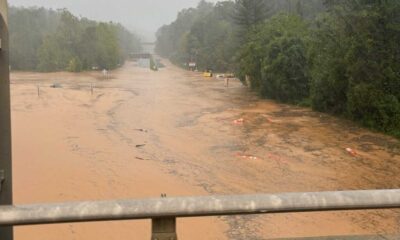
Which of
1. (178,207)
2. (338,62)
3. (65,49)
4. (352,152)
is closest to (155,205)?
(178,207)

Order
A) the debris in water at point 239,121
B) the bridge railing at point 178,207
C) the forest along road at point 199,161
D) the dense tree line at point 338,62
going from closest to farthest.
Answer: the bridge railing at point 178,207 < the forest along road at point 199,161 < the dense tree line at point 338,62 < the debris in water at point 239,121

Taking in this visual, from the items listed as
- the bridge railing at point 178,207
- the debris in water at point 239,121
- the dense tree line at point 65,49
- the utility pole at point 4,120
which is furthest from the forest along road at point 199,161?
the dense tree line at point 65,49

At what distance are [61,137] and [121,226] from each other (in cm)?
1231

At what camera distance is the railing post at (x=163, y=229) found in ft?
9.31

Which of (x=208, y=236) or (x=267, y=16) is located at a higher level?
(x=267, y=16)

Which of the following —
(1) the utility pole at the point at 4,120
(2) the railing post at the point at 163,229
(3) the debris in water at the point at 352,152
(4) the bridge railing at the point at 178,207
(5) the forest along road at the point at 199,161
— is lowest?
(5) the forest along road at the point at 199,161

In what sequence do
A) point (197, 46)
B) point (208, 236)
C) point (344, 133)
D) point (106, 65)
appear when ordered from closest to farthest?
point (208, 236), point (344, 133), point (106, 65), point (197, 46)

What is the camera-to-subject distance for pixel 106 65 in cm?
8244

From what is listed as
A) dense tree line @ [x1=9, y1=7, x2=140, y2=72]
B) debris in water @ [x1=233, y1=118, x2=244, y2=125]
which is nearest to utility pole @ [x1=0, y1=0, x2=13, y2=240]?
debris in water @ [x1=233, y1=118, x2=244, y2=125]

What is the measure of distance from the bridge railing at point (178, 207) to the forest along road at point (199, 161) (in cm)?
334

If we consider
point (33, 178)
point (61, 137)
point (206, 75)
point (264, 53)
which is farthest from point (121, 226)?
point (206, 75)

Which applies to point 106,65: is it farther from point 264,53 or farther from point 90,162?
point 90,162

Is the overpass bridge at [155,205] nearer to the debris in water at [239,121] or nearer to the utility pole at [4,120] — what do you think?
the utility pole at [4,120]

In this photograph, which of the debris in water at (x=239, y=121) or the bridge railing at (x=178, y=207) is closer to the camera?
the bridge railing at (x=178, y=207)
